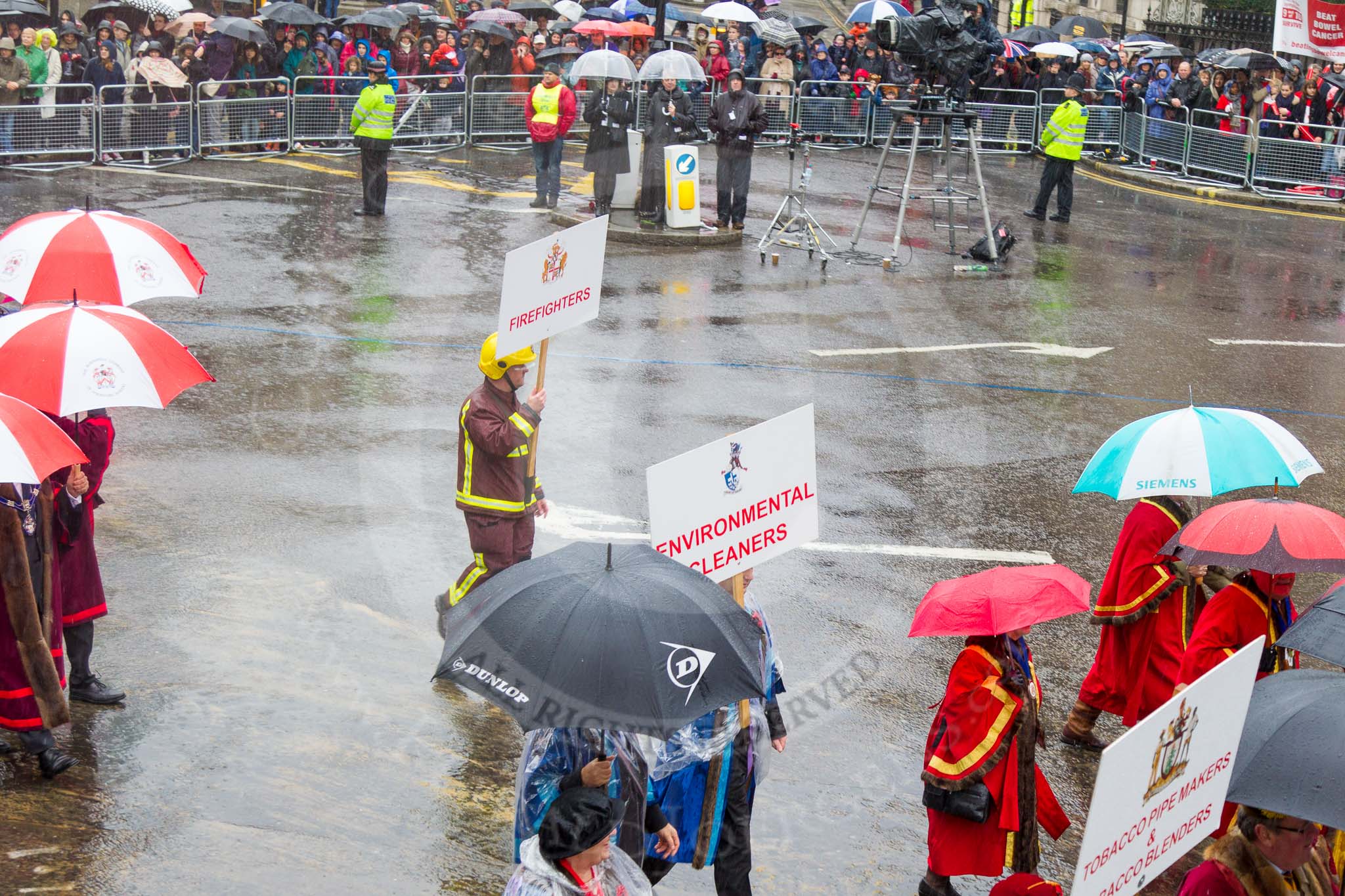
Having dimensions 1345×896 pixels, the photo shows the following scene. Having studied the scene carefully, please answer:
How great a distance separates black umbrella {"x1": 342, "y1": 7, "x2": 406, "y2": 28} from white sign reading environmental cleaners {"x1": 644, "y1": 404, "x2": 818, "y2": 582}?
23.3 metres

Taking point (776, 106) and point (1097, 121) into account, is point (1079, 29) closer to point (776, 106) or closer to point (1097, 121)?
point (1097, 121)

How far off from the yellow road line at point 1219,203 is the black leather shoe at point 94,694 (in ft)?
70.0

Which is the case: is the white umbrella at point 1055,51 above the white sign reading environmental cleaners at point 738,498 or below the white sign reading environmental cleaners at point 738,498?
above

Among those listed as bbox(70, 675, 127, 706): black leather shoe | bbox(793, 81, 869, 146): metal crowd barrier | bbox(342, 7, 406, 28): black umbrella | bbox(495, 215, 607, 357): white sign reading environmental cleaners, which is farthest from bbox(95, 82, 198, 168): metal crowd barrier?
bbox(70, 675, 127, 706): black leather shoe

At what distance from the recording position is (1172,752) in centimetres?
368

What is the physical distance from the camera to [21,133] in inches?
797

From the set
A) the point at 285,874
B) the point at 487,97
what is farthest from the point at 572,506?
the point at 487,97

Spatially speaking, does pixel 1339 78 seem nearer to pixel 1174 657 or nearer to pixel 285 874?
pixel 1174 657

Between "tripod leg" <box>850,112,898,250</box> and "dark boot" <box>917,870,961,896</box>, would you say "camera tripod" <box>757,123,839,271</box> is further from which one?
"dark boot" <box>917,870,961,896</box>

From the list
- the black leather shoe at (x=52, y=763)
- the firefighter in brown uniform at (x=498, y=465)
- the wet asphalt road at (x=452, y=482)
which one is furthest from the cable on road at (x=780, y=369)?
the black leather shoe at (x=52, y=763)

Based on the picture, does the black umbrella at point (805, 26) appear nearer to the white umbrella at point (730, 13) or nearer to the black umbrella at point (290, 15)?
the white umbrella at point (730, 13)

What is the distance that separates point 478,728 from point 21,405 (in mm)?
2528

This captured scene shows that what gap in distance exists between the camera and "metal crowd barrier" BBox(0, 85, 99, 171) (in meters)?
20.2

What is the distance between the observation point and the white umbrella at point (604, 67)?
1898cm
